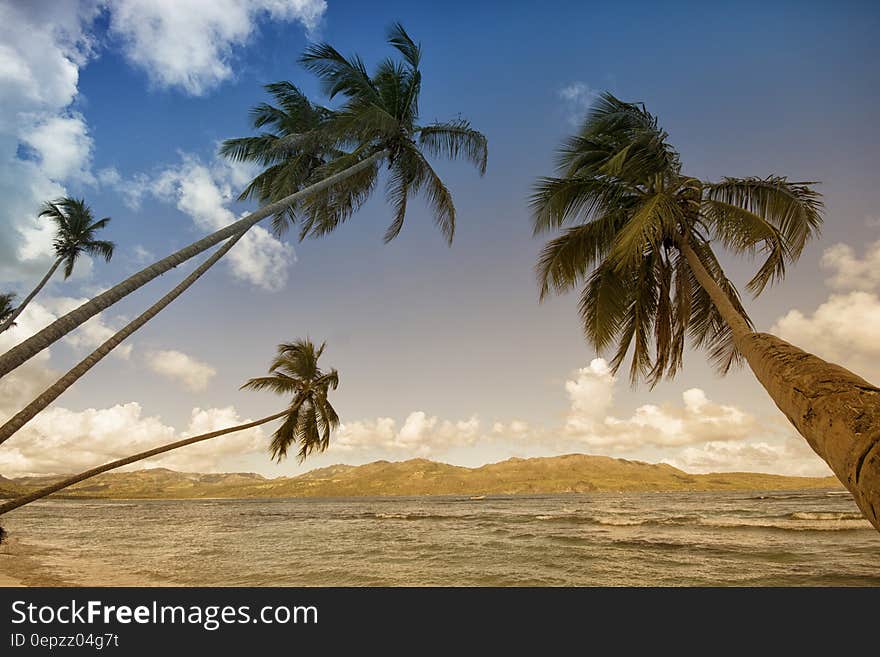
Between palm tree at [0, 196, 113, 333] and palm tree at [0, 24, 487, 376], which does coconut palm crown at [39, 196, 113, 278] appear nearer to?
palm tree at [0, 196, 113, 333]

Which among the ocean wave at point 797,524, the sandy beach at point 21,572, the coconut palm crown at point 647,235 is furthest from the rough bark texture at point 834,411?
the ocean wave at point 797,524

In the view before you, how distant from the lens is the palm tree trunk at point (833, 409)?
1998 millimetres

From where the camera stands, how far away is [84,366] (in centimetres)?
565

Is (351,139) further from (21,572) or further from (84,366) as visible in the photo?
(21,572)

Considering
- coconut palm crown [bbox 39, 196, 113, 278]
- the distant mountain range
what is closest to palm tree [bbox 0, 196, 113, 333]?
coconut palm crown [bbox 39, 196, 113, 278]

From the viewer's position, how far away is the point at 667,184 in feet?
24.1

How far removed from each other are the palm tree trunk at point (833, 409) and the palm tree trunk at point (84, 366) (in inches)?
278

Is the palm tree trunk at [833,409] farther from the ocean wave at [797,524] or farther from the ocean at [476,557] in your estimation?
the ocean wave at [797,524]

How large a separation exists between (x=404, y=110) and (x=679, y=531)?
23.7m

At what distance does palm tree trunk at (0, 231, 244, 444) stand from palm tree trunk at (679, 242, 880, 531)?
7.05 meters
